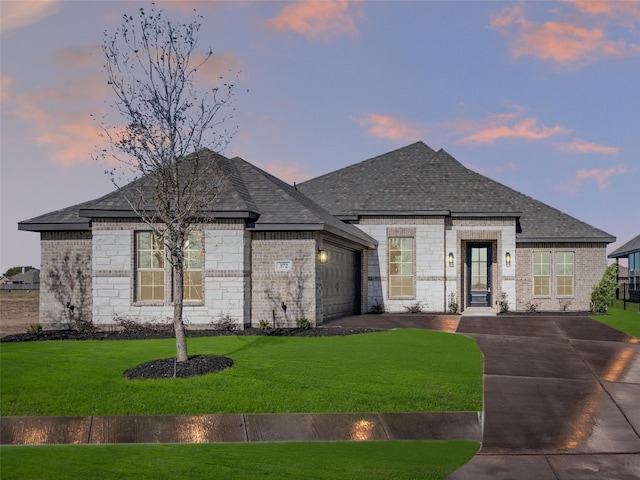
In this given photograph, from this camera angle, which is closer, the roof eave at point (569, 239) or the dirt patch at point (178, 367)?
the dirt patch at point (178, 367)

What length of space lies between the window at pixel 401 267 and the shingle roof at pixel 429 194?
1270 mm

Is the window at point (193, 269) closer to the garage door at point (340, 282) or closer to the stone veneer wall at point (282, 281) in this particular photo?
the stone veneer wall at point (282, 281)

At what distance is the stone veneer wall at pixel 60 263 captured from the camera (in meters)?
20.9

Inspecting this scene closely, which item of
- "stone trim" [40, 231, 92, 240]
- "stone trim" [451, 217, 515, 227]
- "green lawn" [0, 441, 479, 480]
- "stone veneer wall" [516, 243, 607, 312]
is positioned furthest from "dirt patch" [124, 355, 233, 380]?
"stone veneer wall" [516, 243, 607, 312]

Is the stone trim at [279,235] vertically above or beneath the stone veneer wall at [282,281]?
above

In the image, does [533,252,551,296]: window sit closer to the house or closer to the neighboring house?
the house

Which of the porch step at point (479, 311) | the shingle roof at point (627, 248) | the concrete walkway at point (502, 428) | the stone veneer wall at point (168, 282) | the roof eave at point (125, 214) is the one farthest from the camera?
the shingle roof at point (627, 248)

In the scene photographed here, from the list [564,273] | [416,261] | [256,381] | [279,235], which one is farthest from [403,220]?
[256,381]

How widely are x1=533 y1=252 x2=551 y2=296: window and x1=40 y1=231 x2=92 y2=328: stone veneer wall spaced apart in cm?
1854

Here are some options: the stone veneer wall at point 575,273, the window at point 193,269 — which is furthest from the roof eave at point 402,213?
the window at point 193,269

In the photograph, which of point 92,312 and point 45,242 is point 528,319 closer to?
point 92,312

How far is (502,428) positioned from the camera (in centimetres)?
980

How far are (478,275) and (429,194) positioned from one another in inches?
163

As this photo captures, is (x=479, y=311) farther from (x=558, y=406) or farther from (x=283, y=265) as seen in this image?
(x=558, y=406)
